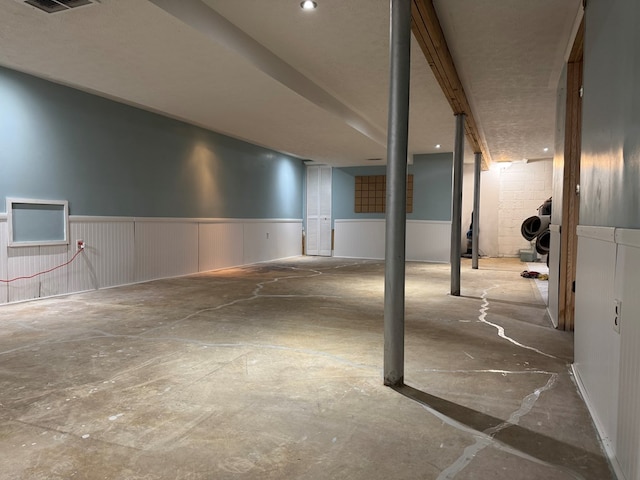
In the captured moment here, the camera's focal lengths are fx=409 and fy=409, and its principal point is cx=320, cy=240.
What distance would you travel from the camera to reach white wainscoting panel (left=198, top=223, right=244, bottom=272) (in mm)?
7934

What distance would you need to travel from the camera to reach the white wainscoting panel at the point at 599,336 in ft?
5.78

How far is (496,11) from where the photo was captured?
340 cm

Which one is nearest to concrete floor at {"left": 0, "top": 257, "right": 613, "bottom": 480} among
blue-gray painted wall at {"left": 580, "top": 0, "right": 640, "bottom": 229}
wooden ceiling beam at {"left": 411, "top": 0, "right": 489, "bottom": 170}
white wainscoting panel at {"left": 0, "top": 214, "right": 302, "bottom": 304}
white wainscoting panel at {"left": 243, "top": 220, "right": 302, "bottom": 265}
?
white wainscoting panel at {"left": 0, "top": 214, "right": 302, "bottom": 304}

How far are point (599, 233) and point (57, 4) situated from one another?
3845mm

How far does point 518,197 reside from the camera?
11.6 metres

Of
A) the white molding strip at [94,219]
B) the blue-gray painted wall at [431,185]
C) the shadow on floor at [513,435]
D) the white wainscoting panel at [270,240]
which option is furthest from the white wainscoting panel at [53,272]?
the blue-gray painted wall at [431,185]

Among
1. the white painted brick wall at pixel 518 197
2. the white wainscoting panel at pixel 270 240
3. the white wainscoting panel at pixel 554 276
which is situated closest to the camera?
the white wainscoting panel at pixel 554 276

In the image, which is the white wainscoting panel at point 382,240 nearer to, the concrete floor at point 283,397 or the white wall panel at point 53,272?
the concrete floor at point 283,397

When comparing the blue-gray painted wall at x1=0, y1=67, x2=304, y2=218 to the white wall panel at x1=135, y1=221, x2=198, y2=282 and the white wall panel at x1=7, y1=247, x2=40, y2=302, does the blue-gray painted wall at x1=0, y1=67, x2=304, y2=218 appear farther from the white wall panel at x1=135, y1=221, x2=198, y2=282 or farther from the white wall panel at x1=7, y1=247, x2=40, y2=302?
the white wall panel at x1=7, y1=247, x2=40, y2=302

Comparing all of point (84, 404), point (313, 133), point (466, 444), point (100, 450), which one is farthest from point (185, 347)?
point (313, 133)

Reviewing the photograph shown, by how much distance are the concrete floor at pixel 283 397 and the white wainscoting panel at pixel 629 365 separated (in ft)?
0.69

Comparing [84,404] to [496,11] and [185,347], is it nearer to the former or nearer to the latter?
[185,347]

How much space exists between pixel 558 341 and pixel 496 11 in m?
2.81

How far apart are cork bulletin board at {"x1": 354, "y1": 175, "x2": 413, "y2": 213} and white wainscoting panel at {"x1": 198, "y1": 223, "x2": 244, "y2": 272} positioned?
12.2 ft
